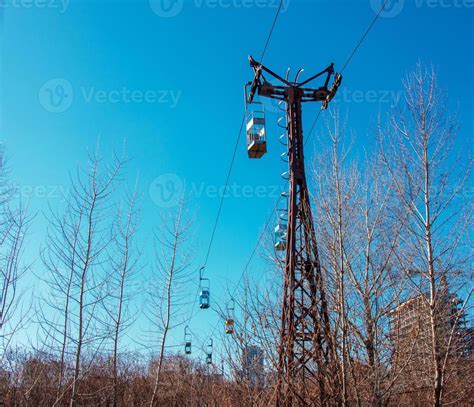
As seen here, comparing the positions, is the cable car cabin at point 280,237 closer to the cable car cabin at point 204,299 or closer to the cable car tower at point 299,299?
the cable car tower at point 299,299

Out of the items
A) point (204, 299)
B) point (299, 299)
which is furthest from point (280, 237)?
point (204, 299)

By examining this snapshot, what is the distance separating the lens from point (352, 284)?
32.0ft

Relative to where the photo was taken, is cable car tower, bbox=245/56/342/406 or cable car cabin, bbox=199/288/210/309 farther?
cable car cabin, bbox=199/288/210/309

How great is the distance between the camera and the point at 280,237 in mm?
10969

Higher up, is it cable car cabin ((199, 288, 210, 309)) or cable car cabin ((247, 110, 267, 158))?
cable car cabin ((247, 110, 267, 158))

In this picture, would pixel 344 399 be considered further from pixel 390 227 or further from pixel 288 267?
pixel 390 227

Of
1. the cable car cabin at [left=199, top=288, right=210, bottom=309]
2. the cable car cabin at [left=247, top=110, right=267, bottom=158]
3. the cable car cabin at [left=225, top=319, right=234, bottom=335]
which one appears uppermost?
the cable car cabin at [left=247, top=110, right=267, bottom=158]

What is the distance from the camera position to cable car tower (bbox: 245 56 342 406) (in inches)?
338

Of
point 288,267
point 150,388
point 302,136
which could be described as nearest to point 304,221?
point 288,267

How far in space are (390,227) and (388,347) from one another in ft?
9.89

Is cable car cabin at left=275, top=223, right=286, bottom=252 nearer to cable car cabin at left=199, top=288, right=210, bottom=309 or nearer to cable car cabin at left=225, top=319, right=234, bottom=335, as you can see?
cable car cabin at left=225, top=319, right=234, bottom=335

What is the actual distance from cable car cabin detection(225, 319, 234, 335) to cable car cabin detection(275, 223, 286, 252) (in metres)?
2.09

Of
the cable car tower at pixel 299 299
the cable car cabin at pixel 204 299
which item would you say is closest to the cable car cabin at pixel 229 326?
the cable car tower at pixel 299 299

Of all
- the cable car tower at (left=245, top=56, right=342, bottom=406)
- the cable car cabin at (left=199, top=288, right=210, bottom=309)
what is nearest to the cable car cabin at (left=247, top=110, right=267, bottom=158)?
the cable car tower at (left=245, top=56, right=342, bottom=406)
